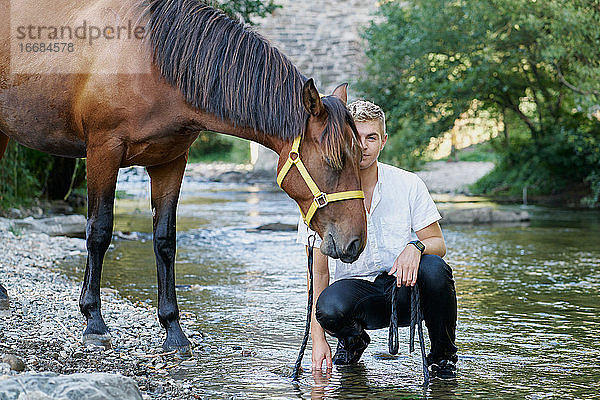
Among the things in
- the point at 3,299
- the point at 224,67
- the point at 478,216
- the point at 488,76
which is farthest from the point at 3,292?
the point at 488,76

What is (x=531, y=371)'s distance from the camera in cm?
352

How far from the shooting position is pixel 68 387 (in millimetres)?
2500

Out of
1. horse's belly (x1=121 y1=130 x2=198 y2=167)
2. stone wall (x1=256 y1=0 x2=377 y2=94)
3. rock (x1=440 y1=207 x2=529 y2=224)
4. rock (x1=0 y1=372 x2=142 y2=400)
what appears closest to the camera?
rock (x1=0 y1=372 x2=142 y2=400)

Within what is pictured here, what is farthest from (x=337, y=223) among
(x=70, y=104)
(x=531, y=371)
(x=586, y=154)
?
(x=586, y=154)

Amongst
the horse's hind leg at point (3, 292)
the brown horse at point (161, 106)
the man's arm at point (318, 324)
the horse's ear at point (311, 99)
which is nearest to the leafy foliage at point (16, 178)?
the horse's hind leg at point (3, 292)

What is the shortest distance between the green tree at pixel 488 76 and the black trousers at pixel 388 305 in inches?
366

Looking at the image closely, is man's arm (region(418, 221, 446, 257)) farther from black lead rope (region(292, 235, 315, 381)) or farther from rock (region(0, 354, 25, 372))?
rock (region(0, 354, 25, 372))

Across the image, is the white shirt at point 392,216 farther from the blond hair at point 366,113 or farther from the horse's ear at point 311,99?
the horse's ear at point 311,99

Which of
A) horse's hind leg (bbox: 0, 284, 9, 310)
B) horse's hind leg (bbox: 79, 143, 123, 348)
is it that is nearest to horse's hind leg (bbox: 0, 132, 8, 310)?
horse's hind leg (bbox: 0, 284, 9, 310)

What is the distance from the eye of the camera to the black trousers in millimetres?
3422

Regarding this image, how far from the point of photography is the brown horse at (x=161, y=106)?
326 cm

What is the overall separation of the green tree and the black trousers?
9288mm

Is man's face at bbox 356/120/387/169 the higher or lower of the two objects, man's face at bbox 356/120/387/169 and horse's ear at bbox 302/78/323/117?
the lower

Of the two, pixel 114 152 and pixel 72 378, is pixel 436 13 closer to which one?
pixel 114 152
